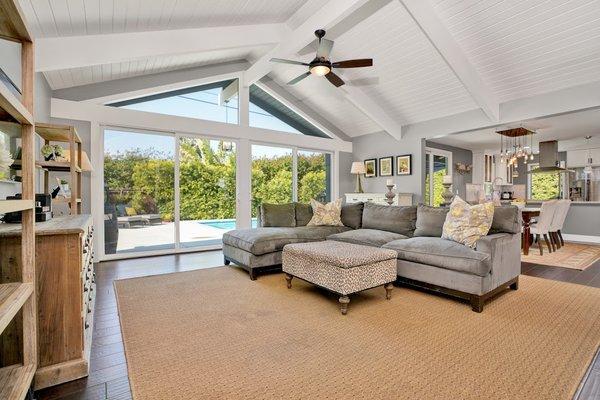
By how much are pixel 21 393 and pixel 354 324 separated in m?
1.90

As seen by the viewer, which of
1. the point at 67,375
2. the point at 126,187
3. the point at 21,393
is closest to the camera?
the point at 21,393

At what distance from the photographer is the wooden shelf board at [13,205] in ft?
3.43

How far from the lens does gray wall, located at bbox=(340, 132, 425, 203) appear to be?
624 centimetres

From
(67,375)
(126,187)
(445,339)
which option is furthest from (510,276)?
(126,187)

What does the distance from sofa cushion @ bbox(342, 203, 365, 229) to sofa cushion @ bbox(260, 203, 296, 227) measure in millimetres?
778

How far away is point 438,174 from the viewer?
8250mm

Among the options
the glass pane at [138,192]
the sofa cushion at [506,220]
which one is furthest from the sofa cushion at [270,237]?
the sofa cushion at [506,220]

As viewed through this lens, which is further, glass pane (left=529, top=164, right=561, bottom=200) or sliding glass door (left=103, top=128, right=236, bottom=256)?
glass pane (left=529, top=164, right=561, bottom=200)

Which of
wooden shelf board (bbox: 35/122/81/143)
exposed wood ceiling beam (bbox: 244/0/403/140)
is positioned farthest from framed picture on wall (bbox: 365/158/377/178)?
wooden shelf board (bbox: 35/122/81/143)

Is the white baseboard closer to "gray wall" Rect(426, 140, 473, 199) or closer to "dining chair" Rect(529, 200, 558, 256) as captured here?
"dining chair" Rect(529, 200, 558, 256)

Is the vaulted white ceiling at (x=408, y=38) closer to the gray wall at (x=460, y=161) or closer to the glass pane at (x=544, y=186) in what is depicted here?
the gray wall at (x=460, y=161)

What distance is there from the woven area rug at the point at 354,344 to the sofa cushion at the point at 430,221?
781mm

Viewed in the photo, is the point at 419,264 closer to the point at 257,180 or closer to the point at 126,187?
the point at 257,180

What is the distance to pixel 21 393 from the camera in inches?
47.9
